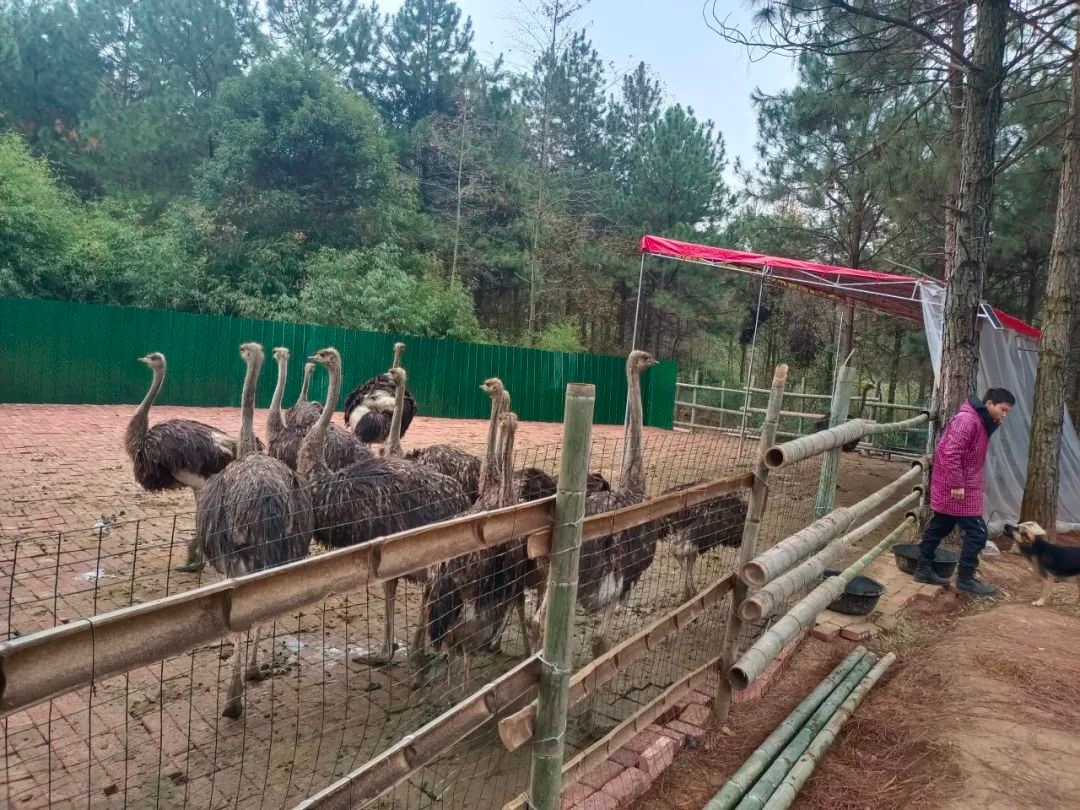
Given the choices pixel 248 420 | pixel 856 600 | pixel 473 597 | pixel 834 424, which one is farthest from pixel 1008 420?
pixel 248 420

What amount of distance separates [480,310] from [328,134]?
8281 millimetres

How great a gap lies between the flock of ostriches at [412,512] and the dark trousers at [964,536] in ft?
5.26

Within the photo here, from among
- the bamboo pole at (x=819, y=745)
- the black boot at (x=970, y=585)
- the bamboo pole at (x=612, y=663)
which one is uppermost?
the bamboo pole at (x=612, y=663)

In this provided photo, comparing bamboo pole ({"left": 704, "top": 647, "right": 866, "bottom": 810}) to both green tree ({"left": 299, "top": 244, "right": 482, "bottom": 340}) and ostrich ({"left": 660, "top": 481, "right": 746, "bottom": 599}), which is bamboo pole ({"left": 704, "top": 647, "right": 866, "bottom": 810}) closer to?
ostrich ({"left": 660, "top": 481, "right": 746, "bottom": 599})

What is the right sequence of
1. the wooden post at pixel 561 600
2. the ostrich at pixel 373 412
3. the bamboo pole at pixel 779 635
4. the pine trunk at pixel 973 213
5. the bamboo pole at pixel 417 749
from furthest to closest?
the ostrich at pixel 373 412 → the pine trunk at pixel 973 213 → the bamboo pole at pixel 779 635 → the wooden post at pixel 561 600 → the bamboo pole at pixel 417 749

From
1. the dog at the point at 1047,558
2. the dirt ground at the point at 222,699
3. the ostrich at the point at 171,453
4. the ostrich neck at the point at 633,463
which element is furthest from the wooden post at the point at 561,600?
the dog at the point at 1047,558

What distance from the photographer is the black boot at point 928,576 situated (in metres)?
5.35

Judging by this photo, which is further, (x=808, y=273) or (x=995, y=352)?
(x=808, y=273)

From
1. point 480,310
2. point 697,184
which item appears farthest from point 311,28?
point 697,184

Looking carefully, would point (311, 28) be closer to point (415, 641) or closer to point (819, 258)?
point (819, 258)

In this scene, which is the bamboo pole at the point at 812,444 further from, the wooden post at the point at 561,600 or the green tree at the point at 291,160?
the green tree at the point at 291,160

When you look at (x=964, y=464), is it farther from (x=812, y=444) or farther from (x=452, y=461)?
(x=452, y=461)

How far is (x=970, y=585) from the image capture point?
211 inches

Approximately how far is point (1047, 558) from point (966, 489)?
72 cm
